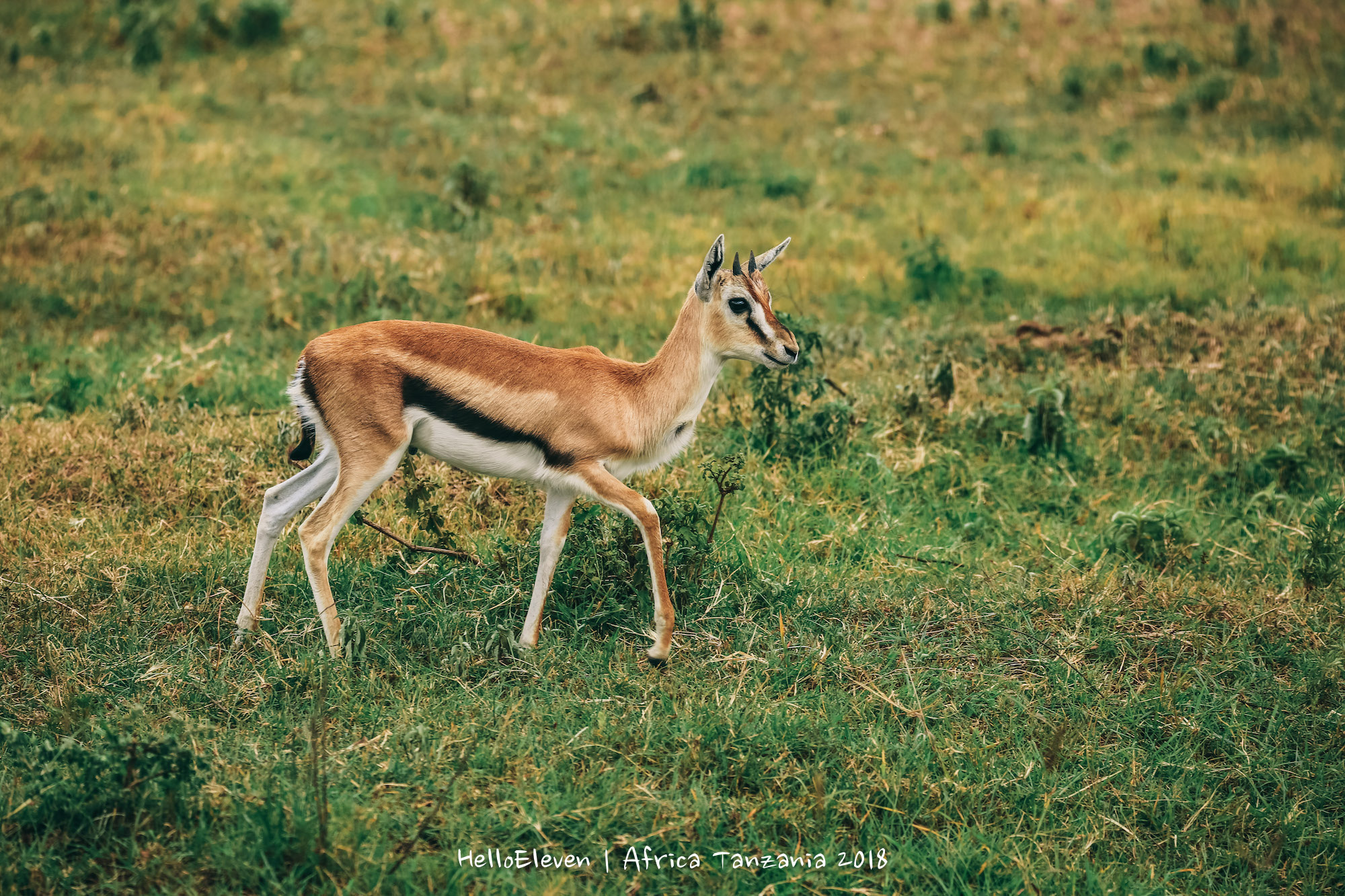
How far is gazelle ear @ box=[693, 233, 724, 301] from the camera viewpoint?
180 inches

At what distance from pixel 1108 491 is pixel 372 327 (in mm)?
4213

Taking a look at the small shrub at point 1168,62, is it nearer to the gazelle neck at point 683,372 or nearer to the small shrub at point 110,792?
the gazelle neck at point 683,372

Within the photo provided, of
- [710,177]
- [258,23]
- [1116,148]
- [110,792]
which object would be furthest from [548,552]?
[258,23]

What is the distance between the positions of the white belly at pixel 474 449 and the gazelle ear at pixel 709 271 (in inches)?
38.1

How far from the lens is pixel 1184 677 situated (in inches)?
190

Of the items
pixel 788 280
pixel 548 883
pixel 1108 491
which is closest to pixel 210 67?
pixel 788 280

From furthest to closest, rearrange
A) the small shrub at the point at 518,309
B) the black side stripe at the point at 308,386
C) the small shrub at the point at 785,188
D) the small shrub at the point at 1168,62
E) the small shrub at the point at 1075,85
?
the small shrub at the point at 1168,62
the small shrub at the point at 1075,85
the small shrub at the point at 785,188
the small shrub at the point at 518,309
the black side stripe at the point at 308,386

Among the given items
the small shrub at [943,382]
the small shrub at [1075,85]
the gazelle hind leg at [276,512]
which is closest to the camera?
the gazelle hind leg at [276,512]

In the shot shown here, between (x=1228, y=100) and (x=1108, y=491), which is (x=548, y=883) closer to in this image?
(x=1108, y=491)

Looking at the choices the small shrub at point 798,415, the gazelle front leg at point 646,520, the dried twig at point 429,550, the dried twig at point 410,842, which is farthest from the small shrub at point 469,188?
the dried twig at point 410,842

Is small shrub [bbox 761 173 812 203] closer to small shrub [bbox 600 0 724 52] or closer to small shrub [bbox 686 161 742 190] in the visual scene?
small shrub [bbox 686 161 742 190]

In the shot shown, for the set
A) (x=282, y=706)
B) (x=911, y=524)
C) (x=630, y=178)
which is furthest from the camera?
(x=630, y=178)

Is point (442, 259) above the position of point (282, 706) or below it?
above

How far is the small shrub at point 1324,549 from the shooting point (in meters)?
5.59
